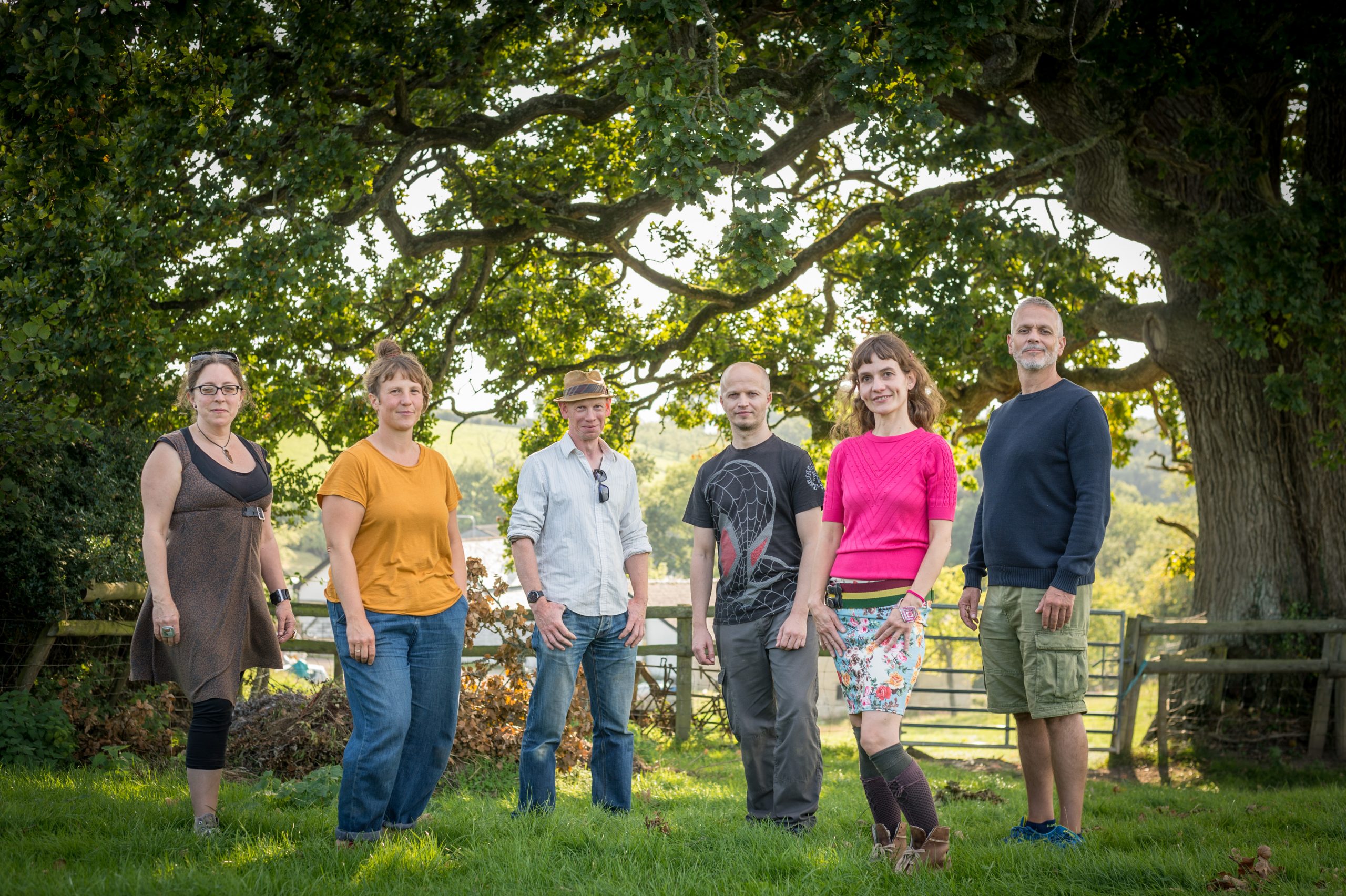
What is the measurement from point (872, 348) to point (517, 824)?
248 centimetres

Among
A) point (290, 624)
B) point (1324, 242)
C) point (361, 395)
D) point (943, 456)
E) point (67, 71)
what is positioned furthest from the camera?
point (361, 395)

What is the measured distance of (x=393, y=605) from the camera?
406 cm

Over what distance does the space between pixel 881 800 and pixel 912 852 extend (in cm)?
28

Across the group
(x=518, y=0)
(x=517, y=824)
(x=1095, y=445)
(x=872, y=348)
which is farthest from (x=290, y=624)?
(x=518, y=0)

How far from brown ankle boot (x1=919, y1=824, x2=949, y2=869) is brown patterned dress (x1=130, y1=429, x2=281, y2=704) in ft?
9.04

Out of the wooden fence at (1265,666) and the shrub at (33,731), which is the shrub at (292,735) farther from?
the wooden fence at (1265,666)

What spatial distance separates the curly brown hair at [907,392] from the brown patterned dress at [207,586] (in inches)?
102

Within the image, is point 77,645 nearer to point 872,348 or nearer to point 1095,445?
point 872,348

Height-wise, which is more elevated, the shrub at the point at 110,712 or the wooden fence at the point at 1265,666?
the wooden fence at the point at 1265,666

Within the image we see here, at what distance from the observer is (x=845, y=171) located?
14594 mm

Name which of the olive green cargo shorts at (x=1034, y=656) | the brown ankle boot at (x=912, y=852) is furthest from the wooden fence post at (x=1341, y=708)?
the brown ankle boot at (x=912, y=852)

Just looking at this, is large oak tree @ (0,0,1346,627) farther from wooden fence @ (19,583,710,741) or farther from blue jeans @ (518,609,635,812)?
blue jeans @ (518,609,635,812)

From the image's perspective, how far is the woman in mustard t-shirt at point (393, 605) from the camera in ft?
12.9

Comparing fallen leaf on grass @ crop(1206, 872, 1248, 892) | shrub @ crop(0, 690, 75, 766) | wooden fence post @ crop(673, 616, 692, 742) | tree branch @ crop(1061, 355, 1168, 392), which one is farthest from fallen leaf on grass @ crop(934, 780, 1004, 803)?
tree branch @ crop(1061, 355, 1168, 392)
